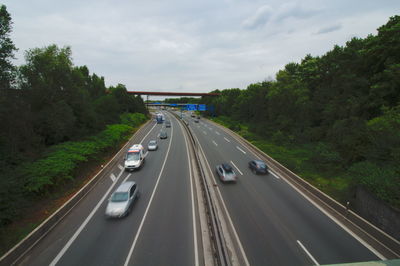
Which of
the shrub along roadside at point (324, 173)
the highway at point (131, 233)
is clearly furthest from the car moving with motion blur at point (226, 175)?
the shrub along roadside at point (324, 173)

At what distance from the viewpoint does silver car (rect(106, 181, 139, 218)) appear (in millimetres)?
12555

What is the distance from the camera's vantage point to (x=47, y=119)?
72.3ft

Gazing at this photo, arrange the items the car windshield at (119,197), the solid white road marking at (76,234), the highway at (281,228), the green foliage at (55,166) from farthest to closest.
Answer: the green foliage at (55,166) < the car windshield at (119,197) < the highway at (281,228) < the solid white road marking at (76,234)

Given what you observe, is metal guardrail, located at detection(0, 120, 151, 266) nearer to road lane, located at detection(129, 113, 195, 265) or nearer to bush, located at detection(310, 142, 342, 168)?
road lane, located at detection(129, 113, 195, 265)

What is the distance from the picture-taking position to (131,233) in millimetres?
11305

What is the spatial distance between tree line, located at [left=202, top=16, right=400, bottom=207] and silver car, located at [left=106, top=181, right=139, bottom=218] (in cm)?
1727

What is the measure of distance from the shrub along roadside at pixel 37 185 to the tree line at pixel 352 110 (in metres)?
23.3


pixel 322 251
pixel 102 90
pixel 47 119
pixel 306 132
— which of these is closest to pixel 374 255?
pixel 322 251

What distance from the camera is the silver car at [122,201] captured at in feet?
41.2

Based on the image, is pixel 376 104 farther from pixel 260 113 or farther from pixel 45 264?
pixel 45 264

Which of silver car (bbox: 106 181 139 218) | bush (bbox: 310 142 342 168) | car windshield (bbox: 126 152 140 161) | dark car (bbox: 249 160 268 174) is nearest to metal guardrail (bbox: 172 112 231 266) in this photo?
silver car (bbox: 106 181 139 218)

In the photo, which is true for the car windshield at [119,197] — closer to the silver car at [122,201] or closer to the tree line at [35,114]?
the silver car at [122,201]

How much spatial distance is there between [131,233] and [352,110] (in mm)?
31944

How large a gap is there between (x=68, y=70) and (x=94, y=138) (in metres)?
10.4
